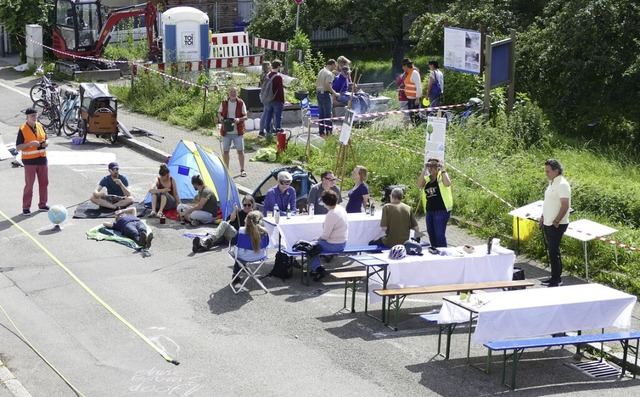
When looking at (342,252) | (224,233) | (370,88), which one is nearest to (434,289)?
(342,252)

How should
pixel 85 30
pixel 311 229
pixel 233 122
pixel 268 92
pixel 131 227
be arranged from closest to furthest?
1. pixel 311 229
2. pixel 131 227
3. pixel 233 122
4. pixel 268 92
5. pixel 85 30

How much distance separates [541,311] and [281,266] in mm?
4154

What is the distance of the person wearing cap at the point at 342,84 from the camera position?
2281 centimetres

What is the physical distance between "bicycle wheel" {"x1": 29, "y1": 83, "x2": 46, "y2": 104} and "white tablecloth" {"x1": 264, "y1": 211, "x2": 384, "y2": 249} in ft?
41.7

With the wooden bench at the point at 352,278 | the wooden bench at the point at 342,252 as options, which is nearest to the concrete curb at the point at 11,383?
the wooden bench at the point at 352,278

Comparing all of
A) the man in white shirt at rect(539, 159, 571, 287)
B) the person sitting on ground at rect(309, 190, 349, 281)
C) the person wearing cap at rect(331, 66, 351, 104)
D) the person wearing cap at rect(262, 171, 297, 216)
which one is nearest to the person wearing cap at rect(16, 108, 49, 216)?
the person wearing cap at rect(262, 171, 297, 216)

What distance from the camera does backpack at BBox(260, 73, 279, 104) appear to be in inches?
883

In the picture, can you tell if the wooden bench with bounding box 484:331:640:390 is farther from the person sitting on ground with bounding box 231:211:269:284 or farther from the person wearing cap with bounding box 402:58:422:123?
the person wearing cap with bounding box 402:58:422:123

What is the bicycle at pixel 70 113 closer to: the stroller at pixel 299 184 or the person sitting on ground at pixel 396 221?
the stroller at pixel 299 184

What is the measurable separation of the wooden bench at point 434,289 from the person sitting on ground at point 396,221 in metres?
1.19

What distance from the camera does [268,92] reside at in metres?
22.4

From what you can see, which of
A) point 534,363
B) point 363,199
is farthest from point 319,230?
point 534,363

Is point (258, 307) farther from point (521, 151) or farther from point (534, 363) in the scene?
point (521, 151)

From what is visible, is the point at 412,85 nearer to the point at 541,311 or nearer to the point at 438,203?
the point at 438,203
